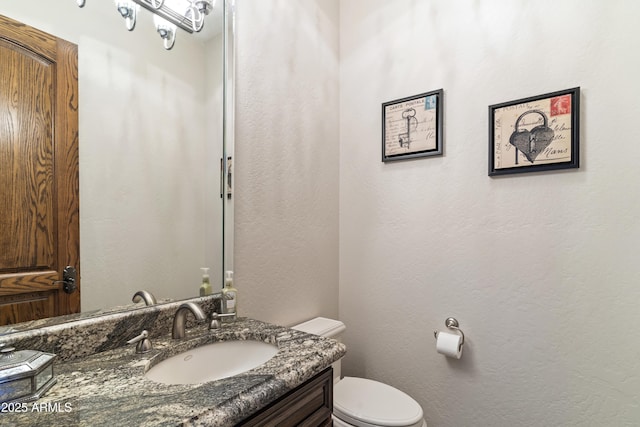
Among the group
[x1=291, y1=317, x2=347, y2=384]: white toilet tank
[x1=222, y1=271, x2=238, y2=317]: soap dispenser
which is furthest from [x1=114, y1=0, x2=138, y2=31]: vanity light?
[x1=291, y1=317, x2=347, y2=384]: white toilet tank

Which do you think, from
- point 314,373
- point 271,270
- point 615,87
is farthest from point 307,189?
point 615,87

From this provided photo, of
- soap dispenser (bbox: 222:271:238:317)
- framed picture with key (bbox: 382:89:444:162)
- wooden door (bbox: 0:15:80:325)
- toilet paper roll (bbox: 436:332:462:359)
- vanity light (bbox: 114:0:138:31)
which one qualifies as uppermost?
vanity light (bbox: 114:0:138:31)

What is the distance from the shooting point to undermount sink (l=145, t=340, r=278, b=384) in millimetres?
962

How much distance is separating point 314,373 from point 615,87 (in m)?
1.54

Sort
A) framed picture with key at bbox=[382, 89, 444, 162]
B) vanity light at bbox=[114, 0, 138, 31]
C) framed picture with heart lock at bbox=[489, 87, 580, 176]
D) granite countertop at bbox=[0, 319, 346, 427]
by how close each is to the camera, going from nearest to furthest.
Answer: granite countertop at bbox=[0, 319, 346, 427] < vanity light at bbox=[114, 0, 138, 31] < framed picture with heart lock at bbox=[489, 87, 580, 176] < framed picture with key at bbox=[382, 89, 444, 162]

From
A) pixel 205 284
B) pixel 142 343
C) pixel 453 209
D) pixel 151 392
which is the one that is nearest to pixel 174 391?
pixel 151 392

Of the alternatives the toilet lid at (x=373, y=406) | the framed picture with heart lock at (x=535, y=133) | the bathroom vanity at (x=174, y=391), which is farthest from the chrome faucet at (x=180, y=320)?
the framed picture with heart lock at (x=535, y=133)

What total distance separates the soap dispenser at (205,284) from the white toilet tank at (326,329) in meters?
0.54

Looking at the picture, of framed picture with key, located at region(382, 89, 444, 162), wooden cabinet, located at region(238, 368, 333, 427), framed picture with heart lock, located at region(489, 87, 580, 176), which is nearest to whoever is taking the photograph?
wooden cabinet, located at region(238, 368, 333, 427)

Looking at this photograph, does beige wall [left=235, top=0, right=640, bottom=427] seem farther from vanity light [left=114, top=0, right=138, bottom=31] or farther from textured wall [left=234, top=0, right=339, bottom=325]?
vanity light [left=114, top=0, right=138, bottom=31]

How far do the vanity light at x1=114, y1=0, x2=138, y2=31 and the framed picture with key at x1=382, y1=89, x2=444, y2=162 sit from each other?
4.05 feet

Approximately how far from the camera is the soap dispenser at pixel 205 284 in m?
1.28

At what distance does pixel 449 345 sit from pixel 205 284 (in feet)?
3.84

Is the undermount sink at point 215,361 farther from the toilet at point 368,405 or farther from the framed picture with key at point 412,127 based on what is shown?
the framed picture with key at point 412,127
